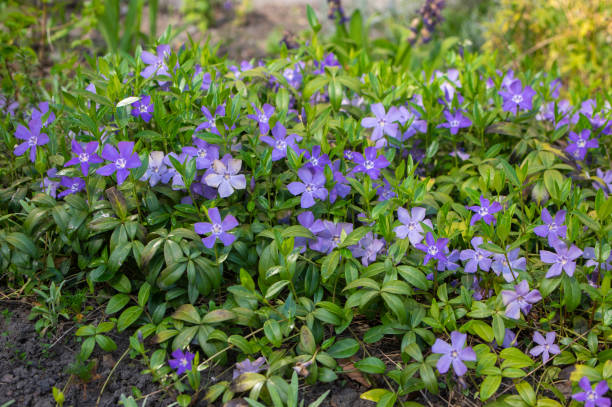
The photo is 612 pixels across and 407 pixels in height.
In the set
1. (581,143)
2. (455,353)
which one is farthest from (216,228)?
(581,143)

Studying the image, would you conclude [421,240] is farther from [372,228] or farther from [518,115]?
[518,115]

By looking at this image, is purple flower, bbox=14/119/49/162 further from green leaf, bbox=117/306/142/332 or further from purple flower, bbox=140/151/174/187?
green leaf, bbox=117/306/142/332

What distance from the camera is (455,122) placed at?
2.43 meters

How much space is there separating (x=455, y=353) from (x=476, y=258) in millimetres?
386

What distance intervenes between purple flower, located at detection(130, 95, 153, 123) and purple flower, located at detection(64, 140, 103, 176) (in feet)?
0.76

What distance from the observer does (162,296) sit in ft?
6.71

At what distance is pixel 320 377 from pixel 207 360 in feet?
1.16

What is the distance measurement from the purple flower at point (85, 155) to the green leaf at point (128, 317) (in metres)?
0.49

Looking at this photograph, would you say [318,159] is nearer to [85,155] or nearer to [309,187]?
[309,187]

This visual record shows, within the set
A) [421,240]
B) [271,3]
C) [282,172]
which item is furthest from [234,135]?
[271,3]

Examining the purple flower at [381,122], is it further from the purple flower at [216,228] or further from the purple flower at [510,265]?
the purple flower at [216,228]

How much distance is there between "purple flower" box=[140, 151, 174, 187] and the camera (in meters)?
2.06

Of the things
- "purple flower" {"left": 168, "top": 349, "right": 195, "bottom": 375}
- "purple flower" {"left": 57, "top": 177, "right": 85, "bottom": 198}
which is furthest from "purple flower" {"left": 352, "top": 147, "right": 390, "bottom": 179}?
"purple flower" {"left": 57, "top": 177, "right": 85, "bottom": 198}

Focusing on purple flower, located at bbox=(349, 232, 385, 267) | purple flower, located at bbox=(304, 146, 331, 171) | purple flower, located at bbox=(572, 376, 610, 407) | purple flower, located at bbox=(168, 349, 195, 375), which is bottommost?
purple flower, located at bbox=(168, 349, 195, 375)
